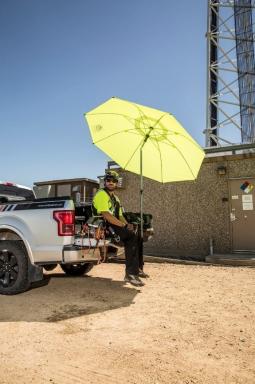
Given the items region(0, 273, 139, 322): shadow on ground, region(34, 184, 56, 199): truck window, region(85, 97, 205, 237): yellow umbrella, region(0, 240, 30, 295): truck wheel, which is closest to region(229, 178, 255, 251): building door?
region(85, 97, 205, 237): yellow umbrella

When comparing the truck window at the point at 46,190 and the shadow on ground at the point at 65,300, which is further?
the truck window at the point at 46,190

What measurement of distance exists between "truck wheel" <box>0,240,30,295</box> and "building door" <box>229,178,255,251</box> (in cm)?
724

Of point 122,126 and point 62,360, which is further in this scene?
point 122,126

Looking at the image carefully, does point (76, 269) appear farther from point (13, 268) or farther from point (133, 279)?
point (13, 268)

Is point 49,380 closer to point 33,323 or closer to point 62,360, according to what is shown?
point 62,360

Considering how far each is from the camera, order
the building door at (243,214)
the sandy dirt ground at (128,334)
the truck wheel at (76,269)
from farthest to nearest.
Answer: the building door at (243,214), the truck wheel at (76,269), the sandy dirt ground at (128,334)

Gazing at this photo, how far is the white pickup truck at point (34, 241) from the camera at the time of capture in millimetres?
5035

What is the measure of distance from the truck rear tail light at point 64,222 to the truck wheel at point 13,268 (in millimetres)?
816

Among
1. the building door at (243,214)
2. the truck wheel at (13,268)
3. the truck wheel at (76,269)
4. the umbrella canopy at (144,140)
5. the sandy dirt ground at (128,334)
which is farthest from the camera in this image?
the building door at (243,214)

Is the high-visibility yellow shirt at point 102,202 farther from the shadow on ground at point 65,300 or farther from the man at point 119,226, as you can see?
the shadow on ground at point 65,300

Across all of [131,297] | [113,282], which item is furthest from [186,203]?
[131,297]

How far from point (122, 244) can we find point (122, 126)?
2121 millimetres

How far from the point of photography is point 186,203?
38.3 feet

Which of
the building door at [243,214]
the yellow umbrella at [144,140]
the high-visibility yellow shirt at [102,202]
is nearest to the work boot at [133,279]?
the high-visibility yellow shirt at [102,202]
